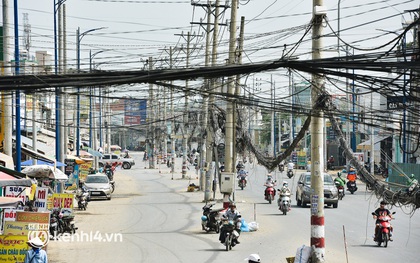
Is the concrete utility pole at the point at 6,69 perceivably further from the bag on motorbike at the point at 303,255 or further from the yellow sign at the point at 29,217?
the bag on motorbike at the point at 303,255

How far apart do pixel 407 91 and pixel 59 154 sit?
Result: 25.8 m

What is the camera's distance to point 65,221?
2369cm

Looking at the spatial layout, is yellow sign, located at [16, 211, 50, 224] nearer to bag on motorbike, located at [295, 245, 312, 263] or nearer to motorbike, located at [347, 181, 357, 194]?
bag on motorbike, located at [295, 245, 312, 263]

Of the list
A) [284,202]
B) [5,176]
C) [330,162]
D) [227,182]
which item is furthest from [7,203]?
[330,162]

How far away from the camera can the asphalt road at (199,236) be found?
19.5 m

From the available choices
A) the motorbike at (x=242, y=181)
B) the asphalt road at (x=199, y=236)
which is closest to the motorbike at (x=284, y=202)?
the asphalt road at (x=199, y=236)

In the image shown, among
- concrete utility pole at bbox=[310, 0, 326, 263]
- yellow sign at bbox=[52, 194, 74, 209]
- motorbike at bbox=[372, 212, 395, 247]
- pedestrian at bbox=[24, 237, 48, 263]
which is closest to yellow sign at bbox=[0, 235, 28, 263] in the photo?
pedestrian at bbox=[24, 237, 48, 263]

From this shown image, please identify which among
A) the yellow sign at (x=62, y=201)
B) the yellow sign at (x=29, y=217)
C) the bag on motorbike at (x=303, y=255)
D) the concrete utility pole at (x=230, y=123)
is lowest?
the bag on motorbike at (x=303, y=255)

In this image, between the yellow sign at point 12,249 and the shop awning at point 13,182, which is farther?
the shop awning at point 13,182

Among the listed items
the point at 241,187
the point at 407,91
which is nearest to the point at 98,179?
the point at 241,187

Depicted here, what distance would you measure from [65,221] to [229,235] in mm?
5880

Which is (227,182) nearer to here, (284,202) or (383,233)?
(284,202)

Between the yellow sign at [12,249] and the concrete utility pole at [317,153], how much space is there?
6.35 m

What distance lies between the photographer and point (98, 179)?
4244cm
